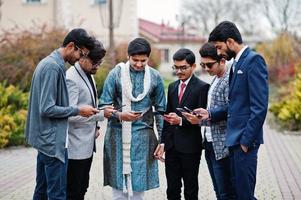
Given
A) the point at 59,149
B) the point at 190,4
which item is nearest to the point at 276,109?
the point at 59,149

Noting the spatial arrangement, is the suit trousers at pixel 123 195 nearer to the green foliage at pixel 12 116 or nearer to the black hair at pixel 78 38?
the black hair at pixel 78 38

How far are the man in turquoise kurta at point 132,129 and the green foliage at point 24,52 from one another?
11129 millimetres

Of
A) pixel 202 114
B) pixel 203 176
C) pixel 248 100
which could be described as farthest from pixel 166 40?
pixel 248 100

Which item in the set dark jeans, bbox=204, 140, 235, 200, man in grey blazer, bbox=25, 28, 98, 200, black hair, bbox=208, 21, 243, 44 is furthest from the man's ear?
man in grey blazer, bbox=25, 28, 98, 200

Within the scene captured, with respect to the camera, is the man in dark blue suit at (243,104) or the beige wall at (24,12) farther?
the beige wall at (24,12)

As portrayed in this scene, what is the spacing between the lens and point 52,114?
4.73 metres

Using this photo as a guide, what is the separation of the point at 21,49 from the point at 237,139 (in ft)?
45.1

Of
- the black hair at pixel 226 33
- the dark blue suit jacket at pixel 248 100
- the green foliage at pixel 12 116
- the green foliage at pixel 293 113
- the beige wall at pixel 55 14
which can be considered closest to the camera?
the dark blue suit jacket at pixel 248 100

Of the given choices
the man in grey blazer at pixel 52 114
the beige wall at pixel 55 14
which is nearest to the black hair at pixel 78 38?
the man in grey blazer at pixel 52 114

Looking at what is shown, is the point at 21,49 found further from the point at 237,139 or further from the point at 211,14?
the point at 211,14

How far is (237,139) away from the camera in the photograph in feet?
15.8

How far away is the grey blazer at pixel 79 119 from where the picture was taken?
5.39 meters

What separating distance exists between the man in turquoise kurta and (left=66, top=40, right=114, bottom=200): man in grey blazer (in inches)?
8.1

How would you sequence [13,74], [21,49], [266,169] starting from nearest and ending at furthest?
[266,169] < [13,74] < [21,49]
